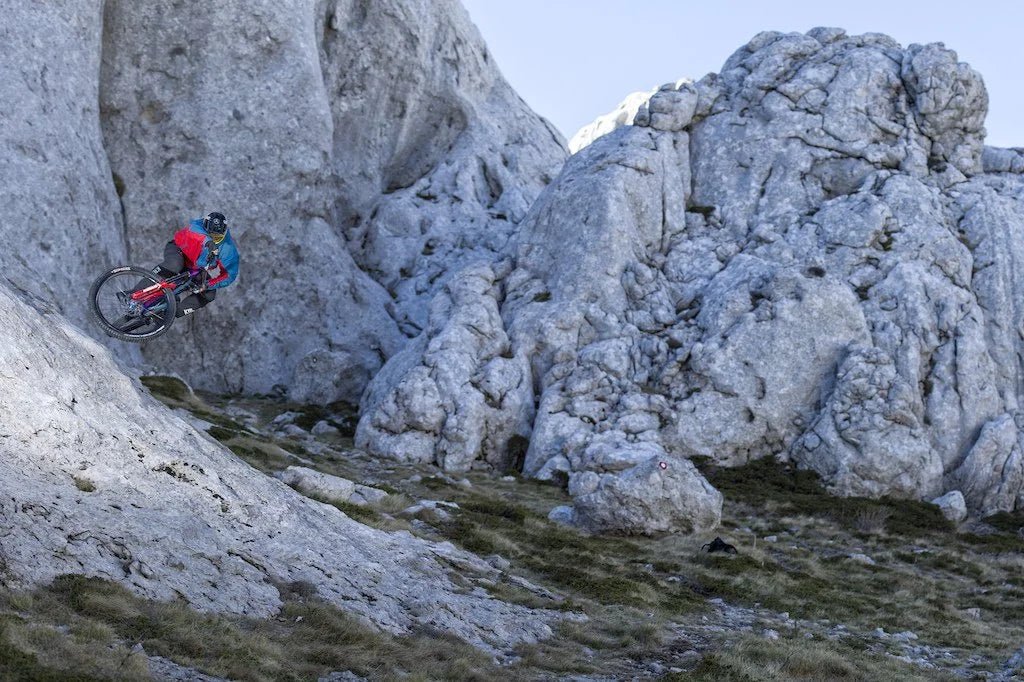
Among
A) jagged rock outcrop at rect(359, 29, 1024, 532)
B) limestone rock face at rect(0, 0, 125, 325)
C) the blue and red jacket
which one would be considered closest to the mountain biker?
the blue and red jacket

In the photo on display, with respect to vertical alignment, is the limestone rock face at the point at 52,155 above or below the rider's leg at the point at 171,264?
above

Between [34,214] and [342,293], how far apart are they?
2099 centimetres

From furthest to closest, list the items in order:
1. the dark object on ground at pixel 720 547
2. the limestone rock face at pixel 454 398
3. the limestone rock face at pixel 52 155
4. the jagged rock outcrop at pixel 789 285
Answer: the jagged rock outcrop at pixel 789 285 < the limestone rock face at pixel 454 398 < the limestone rock face at pixel 52 155 < the dark object on ground at pixel 720 547

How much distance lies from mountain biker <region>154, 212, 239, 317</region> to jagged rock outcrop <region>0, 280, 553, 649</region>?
24.1ft

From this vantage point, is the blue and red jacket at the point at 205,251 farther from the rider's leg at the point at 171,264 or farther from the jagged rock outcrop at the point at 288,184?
the jagged rock outcrop at the point at 288,184

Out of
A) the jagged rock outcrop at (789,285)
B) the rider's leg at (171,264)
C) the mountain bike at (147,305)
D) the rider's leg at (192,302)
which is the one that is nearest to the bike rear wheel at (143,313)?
the mountain bike at (147,305)

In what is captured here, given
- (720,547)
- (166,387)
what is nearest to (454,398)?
(166,387)

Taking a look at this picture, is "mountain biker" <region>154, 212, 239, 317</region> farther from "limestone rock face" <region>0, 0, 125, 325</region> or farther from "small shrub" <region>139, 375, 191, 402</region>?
"small shrub" <region>139, 375, 191, 402</region>

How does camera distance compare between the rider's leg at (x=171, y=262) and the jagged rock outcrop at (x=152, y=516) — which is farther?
the rider's leg at (x=171, y=262)

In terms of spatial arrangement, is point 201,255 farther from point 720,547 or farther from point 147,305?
point 720,547

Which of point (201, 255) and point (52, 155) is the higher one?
point (52, 155)

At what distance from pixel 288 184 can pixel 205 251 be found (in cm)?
3361

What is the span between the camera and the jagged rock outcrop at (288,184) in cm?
5541

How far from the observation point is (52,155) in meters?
44.1
